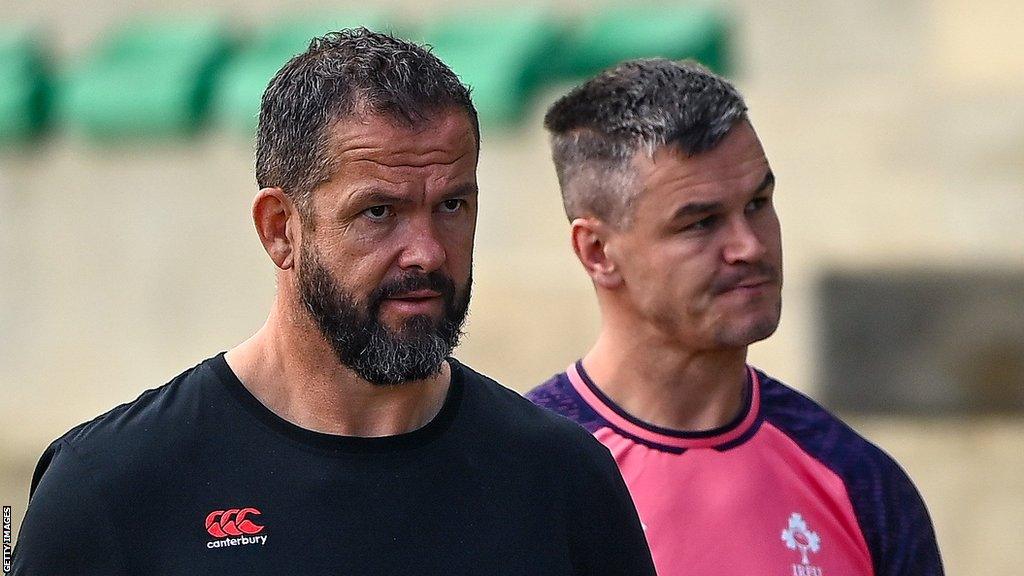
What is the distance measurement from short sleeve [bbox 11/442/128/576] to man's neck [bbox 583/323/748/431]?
1.38m

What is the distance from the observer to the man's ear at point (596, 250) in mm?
3791

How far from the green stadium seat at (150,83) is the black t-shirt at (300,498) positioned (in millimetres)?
7173

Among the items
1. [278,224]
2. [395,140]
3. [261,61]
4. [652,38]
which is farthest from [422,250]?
[261,61]

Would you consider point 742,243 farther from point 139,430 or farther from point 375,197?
point 139,430

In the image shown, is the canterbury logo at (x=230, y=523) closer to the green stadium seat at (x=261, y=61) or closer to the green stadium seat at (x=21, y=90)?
the green stadium seat at (x=261, y=61)

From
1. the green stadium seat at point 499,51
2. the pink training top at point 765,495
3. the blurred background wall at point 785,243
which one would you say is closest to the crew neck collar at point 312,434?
the pink training top at point 765,495

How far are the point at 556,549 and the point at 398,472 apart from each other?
27 cm

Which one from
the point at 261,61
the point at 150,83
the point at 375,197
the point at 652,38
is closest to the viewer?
the point at 375,197

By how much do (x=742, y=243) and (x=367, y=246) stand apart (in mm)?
1139

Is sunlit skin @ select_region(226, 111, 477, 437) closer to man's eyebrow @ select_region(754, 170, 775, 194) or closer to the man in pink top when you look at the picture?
the man in pink top

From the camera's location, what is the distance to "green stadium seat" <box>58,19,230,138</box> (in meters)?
9.77

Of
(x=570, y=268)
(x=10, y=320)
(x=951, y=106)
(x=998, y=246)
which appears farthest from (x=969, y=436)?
(x=10, y=320)

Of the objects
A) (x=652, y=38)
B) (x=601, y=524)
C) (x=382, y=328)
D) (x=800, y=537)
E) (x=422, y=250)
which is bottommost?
(x=800, y=537)

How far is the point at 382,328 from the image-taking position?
2697mm
